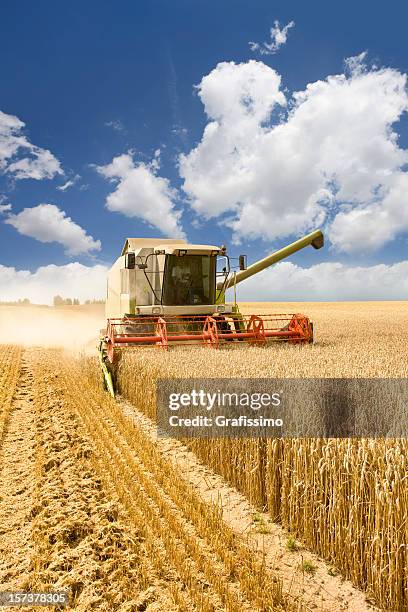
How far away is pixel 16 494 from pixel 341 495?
3.06 meters

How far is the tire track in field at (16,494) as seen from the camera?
338 cm

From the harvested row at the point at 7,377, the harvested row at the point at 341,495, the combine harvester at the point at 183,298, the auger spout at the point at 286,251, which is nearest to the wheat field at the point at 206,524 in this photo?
the harvested row at the point at 341,495

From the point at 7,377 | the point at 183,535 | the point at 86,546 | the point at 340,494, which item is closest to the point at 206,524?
the point at 183,535

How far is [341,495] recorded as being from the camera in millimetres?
3189

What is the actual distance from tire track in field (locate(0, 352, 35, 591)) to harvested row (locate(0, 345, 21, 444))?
92 millimetres

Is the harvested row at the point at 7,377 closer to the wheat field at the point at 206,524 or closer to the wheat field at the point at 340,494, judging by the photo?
the wheat field at the point at 206,524

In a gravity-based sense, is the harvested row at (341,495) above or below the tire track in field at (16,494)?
above

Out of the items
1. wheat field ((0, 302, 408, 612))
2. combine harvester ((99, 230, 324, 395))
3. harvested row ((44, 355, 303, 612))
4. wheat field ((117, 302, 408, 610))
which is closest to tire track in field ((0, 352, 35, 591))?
wheat field ((0, 302, 408, 612))

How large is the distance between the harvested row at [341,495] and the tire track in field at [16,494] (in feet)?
6.24

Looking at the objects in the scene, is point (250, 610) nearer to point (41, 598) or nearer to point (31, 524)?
point (41, 598)

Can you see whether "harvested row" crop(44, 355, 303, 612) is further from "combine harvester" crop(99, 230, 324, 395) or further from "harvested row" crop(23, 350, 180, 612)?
"combine harvester" crop(99, 230, 324, 395)

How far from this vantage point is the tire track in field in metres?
3.38

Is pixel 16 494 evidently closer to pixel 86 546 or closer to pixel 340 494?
pixel 86 546

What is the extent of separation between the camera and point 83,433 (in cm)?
639
